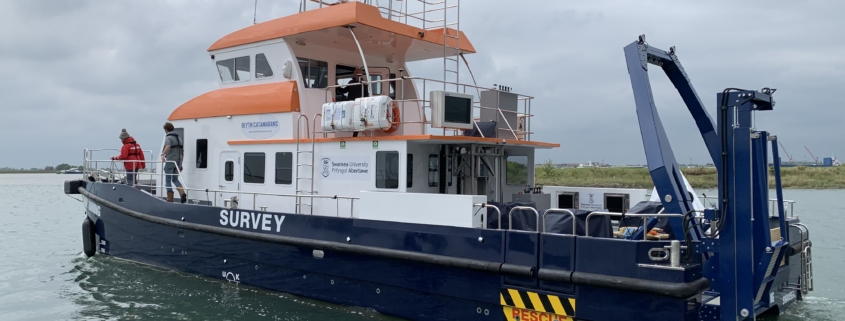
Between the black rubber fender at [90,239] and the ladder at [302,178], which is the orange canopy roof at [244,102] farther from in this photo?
the black rubber fender at [90,239]

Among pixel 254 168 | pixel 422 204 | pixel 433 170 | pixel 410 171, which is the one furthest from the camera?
pixel 254 168

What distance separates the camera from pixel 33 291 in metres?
8.96

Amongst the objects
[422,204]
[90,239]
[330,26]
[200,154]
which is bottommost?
[90,239]

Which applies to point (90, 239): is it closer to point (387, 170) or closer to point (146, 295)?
point (146, 295)

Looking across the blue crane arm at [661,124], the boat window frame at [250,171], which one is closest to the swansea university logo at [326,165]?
the boat window frame at [250,171]

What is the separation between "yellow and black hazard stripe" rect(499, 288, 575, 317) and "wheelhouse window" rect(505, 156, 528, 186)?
125 inches

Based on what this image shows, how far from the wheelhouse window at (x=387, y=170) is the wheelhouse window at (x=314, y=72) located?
2.03m

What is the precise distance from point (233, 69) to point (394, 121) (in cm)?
354

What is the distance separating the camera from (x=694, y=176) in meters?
34.3

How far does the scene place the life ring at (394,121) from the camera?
24.1ft

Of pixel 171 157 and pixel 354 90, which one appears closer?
pixel 354 90

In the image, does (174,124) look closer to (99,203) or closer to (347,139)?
(99,203)

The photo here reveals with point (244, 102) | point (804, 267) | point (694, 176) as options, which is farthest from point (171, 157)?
point (694, 176)

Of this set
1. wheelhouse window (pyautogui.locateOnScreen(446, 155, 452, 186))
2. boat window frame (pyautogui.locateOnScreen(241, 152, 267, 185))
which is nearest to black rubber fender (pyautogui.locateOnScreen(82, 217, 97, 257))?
boat window frame (pyautogui.locateOnScreen(241, 152, 267, 185))
